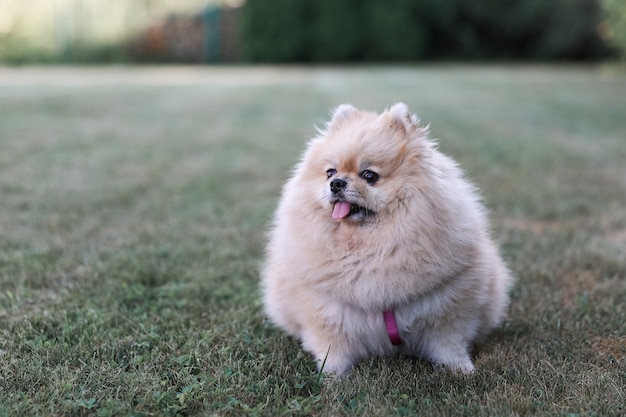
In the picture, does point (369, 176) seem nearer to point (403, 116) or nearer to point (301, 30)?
point (403, 116)

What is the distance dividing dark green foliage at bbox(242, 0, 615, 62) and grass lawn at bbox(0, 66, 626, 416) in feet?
49.4

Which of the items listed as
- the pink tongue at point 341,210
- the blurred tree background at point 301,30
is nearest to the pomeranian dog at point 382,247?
the pink tongue at point 341,210

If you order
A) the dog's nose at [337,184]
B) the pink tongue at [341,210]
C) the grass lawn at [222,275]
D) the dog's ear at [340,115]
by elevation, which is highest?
the dog's ear at [340,115]

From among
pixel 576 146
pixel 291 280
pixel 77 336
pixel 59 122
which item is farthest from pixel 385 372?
pixel 59 122

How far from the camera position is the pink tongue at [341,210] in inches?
93.3

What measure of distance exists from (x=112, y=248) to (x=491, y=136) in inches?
227

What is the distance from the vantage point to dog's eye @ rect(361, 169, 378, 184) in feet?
7.86

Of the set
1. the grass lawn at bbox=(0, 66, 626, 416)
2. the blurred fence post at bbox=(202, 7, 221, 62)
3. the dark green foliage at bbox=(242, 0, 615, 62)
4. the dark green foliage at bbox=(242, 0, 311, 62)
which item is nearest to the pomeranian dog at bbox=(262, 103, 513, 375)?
the grass lawn at bbox=(0, 66, 626, 416)

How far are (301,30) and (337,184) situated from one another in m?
22.3

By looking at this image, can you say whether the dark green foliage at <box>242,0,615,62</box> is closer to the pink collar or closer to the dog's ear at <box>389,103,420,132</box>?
the dog's ear at <box>389,103,420,132</box>

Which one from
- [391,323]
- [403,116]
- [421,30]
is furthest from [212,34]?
[391,323]

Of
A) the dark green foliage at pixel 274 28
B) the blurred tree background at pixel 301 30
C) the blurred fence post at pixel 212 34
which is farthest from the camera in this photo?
the blurred fence post at pixel 212 34

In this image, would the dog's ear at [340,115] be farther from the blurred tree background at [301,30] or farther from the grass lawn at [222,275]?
the blurred tree background at [301,30]

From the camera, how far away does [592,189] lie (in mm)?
5441
